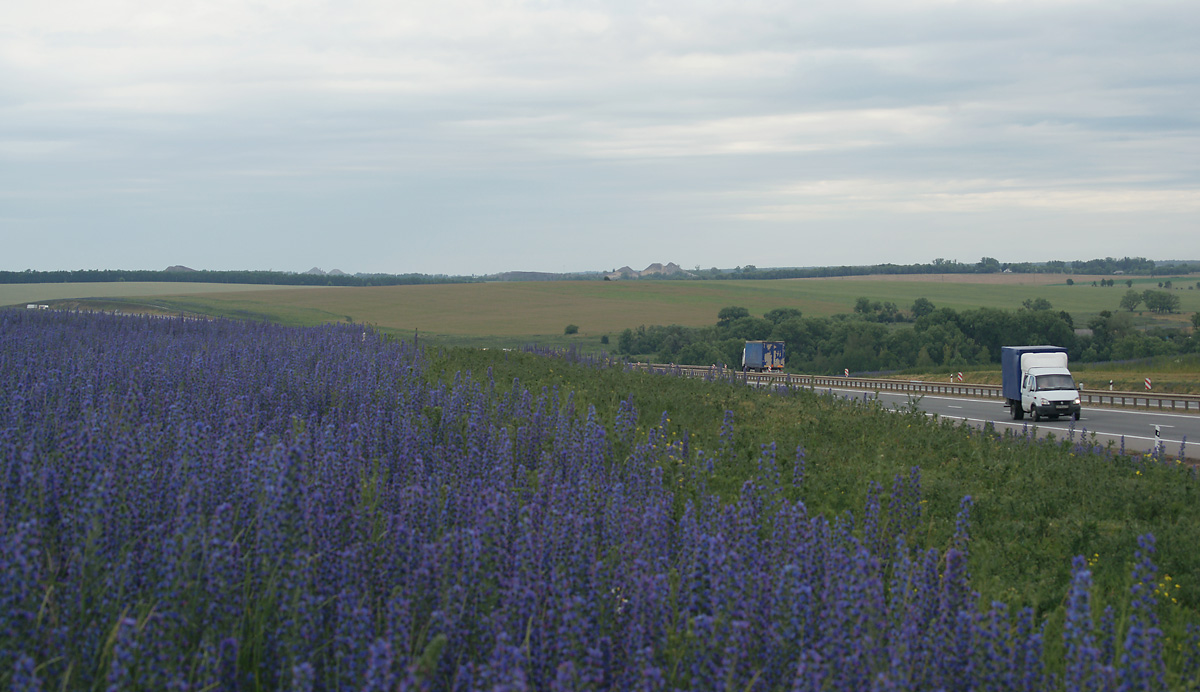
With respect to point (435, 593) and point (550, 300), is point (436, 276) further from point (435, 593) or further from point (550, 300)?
point (435, 593)

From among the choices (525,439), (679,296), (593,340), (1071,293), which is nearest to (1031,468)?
(525,439)

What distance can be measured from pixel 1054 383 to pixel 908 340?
4256 cm

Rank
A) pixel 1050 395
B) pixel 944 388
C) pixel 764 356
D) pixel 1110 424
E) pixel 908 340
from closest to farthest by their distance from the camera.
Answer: pixel 1110 424 → pixel 1050 395 → pixel 944 388 → pixel 764 356 → pixel 908 340

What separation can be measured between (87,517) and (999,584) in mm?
6759

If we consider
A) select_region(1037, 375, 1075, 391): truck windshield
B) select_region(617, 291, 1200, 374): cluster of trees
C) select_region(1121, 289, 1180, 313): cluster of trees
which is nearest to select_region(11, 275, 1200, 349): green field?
select_region(1121, 289, 1180, 313): cluster of trees

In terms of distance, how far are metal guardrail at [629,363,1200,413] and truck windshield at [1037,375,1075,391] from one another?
440cm

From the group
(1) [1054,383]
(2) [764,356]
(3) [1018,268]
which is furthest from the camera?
(3) [1018,268]

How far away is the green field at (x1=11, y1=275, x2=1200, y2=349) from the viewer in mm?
67062

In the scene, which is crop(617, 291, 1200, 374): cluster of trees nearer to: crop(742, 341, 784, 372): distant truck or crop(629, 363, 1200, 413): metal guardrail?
crop(742, 341, 784, 372): distant truck

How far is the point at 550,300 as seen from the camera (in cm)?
10000

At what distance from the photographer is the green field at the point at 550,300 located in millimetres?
67062

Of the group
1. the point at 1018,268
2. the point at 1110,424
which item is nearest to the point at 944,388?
the point at 1110,424

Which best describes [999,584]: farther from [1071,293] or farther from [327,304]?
[1071,293]

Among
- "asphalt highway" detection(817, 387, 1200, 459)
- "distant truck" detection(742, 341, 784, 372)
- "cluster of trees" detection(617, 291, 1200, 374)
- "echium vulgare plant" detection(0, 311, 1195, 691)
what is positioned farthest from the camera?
"cluster of trees" detection(617, 291, 1200, 374)
